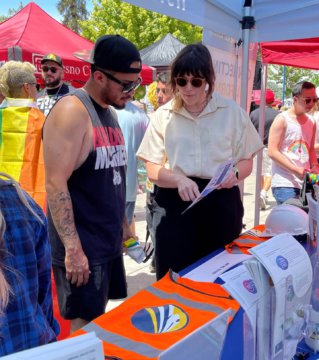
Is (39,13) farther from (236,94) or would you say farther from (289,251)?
(289,251)

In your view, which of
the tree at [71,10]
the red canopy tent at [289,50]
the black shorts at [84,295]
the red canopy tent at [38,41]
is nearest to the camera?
the black shorts at [84,295]

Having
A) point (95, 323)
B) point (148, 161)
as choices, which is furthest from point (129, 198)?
point (95, 323)

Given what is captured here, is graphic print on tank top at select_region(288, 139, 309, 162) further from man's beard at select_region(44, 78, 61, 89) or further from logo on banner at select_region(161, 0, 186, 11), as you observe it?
man's beard at select_region(44, 78, 61, 89)


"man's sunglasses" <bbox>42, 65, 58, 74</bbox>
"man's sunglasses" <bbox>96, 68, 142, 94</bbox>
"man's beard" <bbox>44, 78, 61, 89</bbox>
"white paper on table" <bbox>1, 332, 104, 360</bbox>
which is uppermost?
"man's sunglasses" <bbox>42, 65, 58, 74</bbox>

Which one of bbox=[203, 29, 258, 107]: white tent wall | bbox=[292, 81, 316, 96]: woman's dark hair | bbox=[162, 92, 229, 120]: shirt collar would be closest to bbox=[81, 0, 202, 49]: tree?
bbox=[292, 81, 316, 96]: woman's dark hair

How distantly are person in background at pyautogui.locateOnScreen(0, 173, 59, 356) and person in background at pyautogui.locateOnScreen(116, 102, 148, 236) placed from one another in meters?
2.59

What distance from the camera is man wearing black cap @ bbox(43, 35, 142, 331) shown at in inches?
66.2

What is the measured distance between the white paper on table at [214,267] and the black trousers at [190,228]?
15cm

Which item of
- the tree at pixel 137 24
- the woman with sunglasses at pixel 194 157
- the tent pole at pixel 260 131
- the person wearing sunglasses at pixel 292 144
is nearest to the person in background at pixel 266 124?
the tent pole at pixel 260 131

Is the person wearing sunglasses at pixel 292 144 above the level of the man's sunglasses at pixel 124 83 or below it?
below

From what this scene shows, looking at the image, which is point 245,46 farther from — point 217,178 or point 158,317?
point 158,317

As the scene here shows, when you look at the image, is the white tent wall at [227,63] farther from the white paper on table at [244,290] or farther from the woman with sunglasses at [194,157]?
the white paper on table at [244,290]

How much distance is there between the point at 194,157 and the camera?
2.01 metres

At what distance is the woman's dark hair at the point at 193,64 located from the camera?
1.96 meters
